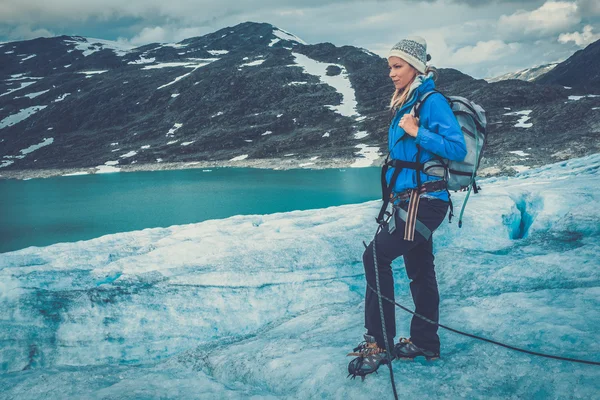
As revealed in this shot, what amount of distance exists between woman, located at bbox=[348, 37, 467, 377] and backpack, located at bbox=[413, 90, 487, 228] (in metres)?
0.06

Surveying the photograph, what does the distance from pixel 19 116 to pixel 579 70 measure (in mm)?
228844

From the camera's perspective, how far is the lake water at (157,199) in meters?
33.7

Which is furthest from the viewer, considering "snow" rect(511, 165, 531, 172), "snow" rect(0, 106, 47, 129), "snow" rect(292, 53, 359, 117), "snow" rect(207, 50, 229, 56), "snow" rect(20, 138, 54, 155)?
"snow" rect(207, 50, 229, 56)

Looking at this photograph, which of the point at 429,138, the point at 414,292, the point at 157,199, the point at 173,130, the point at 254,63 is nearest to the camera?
the point at 429,138

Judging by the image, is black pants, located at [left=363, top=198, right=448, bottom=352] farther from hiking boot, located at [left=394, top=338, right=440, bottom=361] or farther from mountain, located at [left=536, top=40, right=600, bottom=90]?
mountain, located at [left=536, top=40, right=600, bottom=90]

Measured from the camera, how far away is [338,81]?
113m

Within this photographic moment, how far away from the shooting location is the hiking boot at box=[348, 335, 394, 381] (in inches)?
142

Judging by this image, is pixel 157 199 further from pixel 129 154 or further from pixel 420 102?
pixel 129 154

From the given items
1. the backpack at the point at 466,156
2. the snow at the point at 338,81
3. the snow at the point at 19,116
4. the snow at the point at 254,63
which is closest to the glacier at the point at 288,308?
the backpack at the point at 466,156

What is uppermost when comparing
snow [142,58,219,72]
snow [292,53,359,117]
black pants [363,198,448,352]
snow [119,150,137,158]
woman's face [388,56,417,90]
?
snow [142,58,219,72]

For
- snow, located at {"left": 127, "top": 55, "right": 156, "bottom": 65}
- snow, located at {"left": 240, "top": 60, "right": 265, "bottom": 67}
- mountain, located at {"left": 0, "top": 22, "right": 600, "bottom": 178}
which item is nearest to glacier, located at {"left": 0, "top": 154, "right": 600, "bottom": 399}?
mountain, located at {"left": 0, "top": 22, "right": 600, "bottom": 178}

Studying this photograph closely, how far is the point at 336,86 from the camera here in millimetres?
108875

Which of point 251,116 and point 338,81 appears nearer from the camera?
point 251,116

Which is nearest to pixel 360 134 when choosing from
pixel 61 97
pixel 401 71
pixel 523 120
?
pixel 523 120
